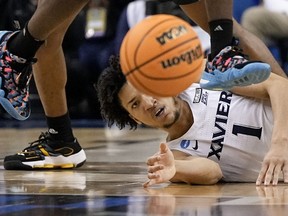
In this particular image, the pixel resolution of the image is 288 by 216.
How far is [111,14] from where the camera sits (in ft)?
37.1

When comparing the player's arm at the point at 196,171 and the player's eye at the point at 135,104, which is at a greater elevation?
the player's eye at the point at 135,104

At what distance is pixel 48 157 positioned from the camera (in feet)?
18.6

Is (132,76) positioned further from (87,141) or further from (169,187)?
(87,141)

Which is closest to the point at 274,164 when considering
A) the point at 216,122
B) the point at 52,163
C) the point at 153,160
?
the point at 216,122

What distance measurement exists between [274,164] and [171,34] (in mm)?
940

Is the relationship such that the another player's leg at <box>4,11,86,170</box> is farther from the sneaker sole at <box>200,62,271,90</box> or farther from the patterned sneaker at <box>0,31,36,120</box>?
the sneaker sole at <box>200,62,271,90</box>

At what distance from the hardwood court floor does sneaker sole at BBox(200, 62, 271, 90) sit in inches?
20.0

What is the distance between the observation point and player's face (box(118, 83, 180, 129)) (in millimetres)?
4629

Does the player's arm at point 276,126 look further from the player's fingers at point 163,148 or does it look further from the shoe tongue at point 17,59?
the shoe tongue at point 17,59

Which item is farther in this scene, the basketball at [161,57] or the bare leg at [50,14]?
the bare leg at [50,14]

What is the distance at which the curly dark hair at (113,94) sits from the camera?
492cm

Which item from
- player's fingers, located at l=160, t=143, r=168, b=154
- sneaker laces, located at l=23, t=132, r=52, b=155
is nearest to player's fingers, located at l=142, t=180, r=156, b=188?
player's fingers, located at l=160, t=143, r=168, b=154

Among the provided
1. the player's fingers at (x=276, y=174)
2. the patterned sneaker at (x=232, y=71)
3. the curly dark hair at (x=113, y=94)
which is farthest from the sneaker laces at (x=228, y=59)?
the curly dark hair at (x=113, y=94)

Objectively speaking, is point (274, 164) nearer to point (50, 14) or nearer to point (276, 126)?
point (276, 126)
